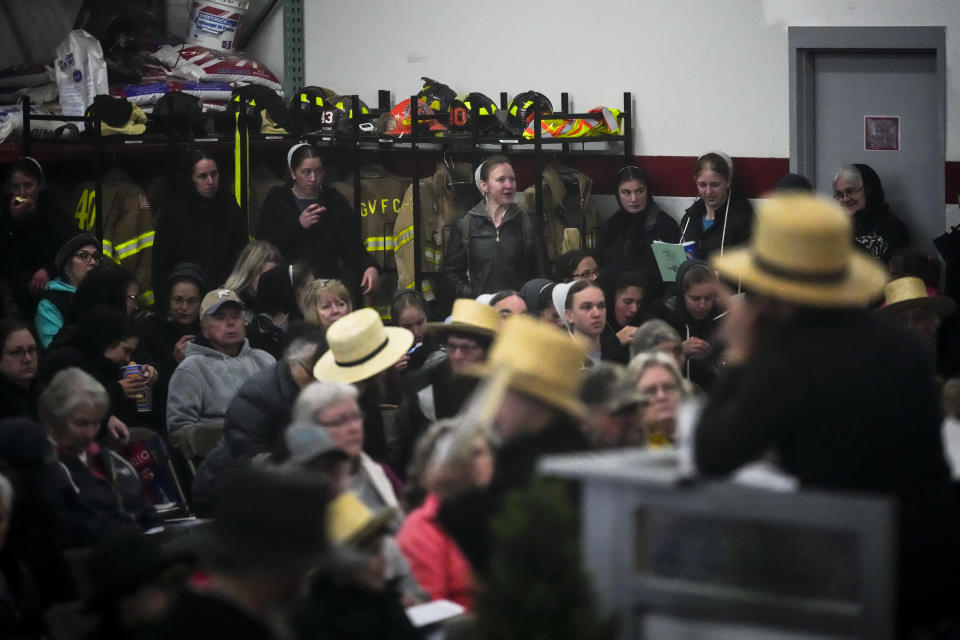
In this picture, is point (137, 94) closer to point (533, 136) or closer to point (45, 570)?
point (533, 136)

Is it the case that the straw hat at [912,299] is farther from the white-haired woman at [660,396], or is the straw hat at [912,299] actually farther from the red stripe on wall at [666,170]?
the white-haired woman at [660,396]

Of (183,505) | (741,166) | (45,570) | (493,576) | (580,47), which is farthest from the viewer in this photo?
(580,47)

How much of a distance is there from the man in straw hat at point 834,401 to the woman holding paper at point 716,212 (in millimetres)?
4942

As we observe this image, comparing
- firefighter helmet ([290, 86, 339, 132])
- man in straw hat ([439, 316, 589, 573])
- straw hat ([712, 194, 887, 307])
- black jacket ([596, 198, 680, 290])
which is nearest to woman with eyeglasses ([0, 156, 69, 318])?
firefighter helmet ([290, 86, 339, 132])

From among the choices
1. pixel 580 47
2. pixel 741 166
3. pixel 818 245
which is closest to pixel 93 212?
pixel 580 47

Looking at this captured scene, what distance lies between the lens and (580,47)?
8.97 m

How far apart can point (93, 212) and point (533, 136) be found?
8.57 ft

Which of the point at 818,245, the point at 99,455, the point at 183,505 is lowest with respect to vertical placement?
the point at 183,505

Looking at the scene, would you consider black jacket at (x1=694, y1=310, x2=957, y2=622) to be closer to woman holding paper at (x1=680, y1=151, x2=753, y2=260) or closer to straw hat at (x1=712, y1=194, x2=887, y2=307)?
straw hat at (x1=712, y1=194, x2=887, y2=307)

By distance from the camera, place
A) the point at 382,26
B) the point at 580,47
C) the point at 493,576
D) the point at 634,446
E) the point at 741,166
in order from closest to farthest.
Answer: the point at 493,576
the point at 634,446
the point at 741,166
the point at 580,47
the point at 382,26

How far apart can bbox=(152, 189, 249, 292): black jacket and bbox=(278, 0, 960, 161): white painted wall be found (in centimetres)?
198

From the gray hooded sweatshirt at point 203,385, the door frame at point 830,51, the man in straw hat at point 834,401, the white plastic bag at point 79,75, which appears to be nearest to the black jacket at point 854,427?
the man in straw hat at point 834,401

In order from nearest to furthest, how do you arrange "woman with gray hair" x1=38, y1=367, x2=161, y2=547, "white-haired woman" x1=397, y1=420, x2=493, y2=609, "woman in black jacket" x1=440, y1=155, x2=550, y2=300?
1. "white-haired woman" x1=397, y1=420, x2=493, y2=609
2. "woman with gray hair" x1=38, y1=367, x2=161, y2=547
3. "woman in black jacket" x1=440, y1=155, x2=550, y2=300

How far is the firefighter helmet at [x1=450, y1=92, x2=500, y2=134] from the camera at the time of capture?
8.62 m
